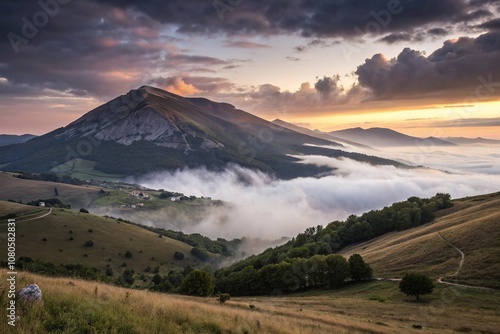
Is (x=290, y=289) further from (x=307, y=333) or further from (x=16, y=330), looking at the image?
(x=16, y=330)

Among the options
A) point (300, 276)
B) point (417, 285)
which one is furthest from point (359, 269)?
point (417, 285)

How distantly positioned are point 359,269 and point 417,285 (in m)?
21.4

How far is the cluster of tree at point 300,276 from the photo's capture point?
78125mm

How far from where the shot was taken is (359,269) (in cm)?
7550

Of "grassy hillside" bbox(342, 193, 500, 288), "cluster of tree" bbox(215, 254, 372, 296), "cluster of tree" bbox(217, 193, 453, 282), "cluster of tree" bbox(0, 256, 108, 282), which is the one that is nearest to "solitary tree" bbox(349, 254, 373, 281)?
"cluster of tree" bbox(215, 254, 372, 296)

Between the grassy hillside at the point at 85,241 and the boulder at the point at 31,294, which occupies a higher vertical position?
the boulder at the point at 31,294

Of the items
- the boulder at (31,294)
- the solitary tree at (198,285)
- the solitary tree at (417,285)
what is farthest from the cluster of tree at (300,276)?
the boulder at (31,294)

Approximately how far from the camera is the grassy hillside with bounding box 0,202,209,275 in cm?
14650

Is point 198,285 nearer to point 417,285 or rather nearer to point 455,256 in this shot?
point 417,285

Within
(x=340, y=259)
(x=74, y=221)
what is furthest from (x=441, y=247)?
(x=74, y=221)

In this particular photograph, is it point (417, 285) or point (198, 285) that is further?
point (198, 285)

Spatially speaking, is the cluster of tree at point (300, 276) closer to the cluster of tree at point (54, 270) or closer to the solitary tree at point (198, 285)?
the solitary tree at point (198, 285)

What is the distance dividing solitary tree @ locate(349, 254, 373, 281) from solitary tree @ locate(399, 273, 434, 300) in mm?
18465

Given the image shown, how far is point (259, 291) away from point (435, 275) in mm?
47658
